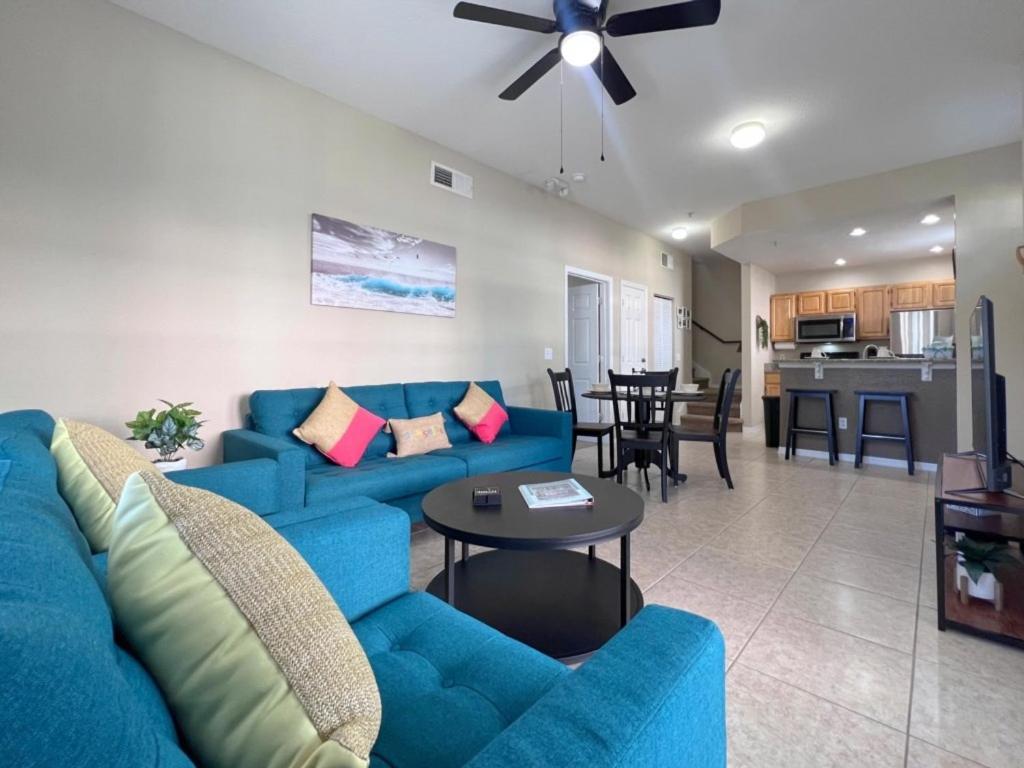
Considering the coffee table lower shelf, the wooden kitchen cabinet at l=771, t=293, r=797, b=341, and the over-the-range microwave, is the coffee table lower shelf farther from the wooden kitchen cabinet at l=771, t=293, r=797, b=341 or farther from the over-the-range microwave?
the wooden kitchen cabinet at l=771, t=293, r=797, b=341

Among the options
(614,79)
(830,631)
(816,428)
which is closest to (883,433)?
(816,428)

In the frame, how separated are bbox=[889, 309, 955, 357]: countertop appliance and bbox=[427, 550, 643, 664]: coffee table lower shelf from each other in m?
7.21

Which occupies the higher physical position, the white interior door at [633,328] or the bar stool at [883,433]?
the white interior door at [633,328]

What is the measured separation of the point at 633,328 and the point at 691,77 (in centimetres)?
375

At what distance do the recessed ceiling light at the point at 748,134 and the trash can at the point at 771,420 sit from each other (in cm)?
309

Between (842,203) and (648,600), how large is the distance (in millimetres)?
5008

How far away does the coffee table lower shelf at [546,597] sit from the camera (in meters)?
1.55

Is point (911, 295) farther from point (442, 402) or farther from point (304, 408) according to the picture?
point (304, 408)

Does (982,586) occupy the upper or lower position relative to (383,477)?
lower

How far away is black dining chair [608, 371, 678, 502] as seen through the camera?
3.51m

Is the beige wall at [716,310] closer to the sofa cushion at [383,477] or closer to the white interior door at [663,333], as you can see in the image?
the white interior door at [663,333]

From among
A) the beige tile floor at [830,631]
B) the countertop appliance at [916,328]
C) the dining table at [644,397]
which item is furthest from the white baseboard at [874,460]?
the countertop appliance at [916,328]

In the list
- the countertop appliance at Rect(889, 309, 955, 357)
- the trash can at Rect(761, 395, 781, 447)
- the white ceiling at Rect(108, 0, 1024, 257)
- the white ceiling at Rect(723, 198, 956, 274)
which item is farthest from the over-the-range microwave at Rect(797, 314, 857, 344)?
the white ceiling at Rect(108, 0, 1024, 257)

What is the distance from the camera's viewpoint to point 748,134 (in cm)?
373
